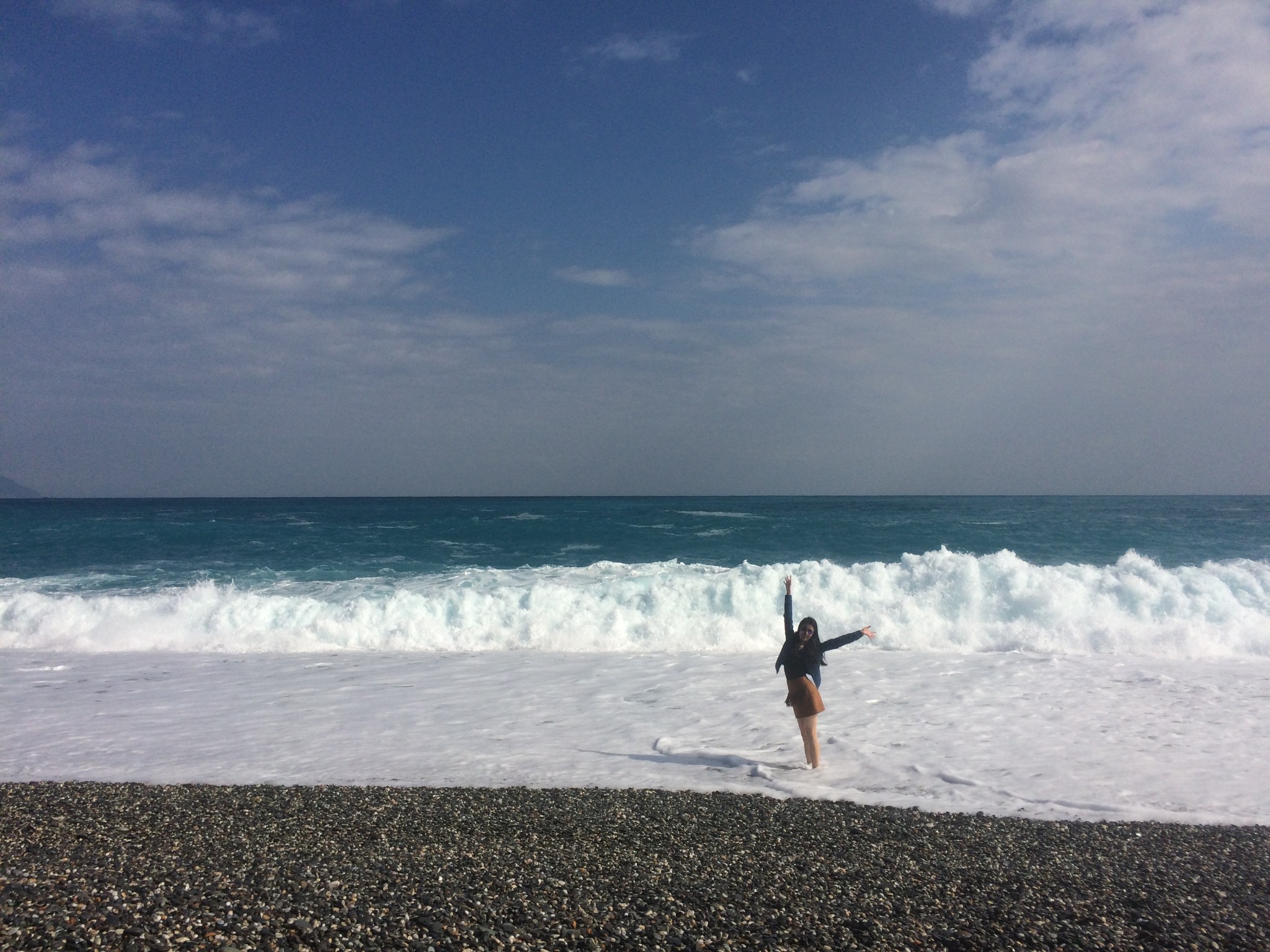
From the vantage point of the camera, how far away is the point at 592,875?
17.8ft

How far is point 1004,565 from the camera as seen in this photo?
19.6 meters

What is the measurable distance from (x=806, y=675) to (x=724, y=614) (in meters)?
10.5

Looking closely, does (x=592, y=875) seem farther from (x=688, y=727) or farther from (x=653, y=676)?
(x=653, y=676)

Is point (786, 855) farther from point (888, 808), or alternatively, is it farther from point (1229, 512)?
point (1229, 512)

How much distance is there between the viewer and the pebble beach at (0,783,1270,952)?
4.57 metres

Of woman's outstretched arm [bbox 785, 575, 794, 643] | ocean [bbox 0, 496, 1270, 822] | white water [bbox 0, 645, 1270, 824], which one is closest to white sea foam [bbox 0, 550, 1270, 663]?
ocean [bbox 0, 496, 1270, 822]

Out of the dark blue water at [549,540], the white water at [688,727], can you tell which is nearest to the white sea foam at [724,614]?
the white water at [688,727]

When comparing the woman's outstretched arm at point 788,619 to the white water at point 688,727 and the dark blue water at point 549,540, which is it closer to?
the white water at point 688,727

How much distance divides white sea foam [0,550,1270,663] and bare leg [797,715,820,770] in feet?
25.5

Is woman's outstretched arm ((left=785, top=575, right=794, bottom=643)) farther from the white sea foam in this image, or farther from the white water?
the white sea foam

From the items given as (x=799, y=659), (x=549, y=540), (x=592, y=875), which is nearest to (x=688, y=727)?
(x=799, y=659)

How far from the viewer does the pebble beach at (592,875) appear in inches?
180

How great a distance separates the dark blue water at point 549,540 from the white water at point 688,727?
13.9 m

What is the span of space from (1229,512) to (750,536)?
4793 cm
